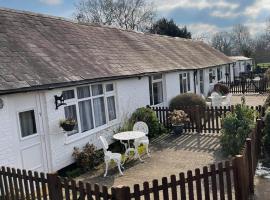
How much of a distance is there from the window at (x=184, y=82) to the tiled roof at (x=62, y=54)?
120 centimetres

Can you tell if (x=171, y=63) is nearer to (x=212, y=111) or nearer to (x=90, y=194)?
(x=212, y=111)

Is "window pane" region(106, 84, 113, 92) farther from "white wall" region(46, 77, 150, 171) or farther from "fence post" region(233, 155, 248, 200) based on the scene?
"fence post" region(233, 155, 248, 200)

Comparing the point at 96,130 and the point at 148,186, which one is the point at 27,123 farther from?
the point at 148,186

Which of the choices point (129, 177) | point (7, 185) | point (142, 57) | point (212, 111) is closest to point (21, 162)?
point (7, 185)

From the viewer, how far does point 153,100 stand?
16156 mm

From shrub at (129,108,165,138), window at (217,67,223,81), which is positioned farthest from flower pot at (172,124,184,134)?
window at (217,67,223,81)

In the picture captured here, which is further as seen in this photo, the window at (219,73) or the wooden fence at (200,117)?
the window at (219,73)

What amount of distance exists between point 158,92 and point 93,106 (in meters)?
6.04

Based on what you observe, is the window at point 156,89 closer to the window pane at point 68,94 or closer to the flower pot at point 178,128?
the flower pot at point 178,128

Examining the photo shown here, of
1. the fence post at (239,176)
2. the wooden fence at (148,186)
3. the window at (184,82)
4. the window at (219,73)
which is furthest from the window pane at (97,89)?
the window at (219,73)

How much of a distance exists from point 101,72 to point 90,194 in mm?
6652

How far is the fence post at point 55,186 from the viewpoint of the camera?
5.86m

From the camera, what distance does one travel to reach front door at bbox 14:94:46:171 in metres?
8.34

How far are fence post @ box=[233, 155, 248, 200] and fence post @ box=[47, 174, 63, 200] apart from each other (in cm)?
328
